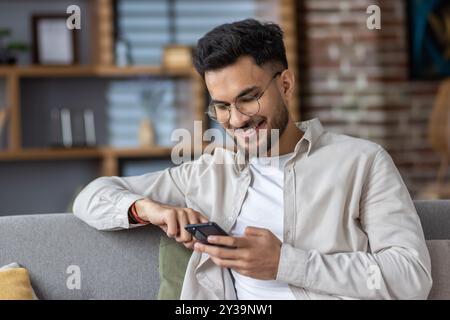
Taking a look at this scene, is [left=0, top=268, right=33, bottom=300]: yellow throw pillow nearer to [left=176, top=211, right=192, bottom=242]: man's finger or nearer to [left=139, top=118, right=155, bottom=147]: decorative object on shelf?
[left=176, top=211, right=192, bottom=242]: man's finger

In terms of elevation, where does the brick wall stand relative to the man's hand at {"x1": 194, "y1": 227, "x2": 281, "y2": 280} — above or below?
above

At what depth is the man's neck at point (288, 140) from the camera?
192cm

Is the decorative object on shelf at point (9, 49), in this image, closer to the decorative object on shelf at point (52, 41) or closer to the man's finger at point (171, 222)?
the decorative object on shelf at point (52, 41)

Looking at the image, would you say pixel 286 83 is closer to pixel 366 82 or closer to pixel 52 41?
pixel 366 82

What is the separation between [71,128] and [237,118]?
3.05m

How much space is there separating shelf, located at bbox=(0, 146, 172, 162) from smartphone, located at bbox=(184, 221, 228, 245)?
3.00 m

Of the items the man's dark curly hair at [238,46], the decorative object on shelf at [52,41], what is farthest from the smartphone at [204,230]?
the decorative object on shelf at [52,41]

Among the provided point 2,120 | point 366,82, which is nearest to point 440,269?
point 366,82

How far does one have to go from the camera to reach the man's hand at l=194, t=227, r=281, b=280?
1632 millimetres

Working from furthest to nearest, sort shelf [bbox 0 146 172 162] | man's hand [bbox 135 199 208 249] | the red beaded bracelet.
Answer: shelf [bbox 0 146 172 162]
the red beaded bracelet
man's hand [bbox 135 199 208 249]

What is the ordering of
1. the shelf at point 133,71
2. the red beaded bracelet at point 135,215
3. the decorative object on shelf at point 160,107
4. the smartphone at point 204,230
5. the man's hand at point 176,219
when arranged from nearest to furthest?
1. the smartphone at point 204,230
2. the man's hand at point 176,219
3. the red beaded bracelet at point 135,215
4. the shelf at point 133,71
5. the decorative object on shelf at point 160,107

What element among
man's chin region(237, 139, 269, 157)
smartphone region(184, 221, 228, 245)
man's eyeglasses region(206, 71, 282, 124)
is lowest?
smartphone region(184, 221, 228, 245)

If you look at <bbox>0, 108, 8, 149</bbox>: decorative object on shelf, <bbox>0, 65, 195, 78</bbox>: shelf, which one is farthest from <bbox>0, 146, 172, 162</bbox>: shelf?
<bbox>0, 65, 195, 78</bbox>: shelf

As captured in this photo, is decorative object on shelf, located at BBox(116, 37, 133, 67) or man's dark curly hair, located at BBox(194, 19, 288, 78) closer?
man's dark curly hair, located at BBox(194, 19, 288, 78)
